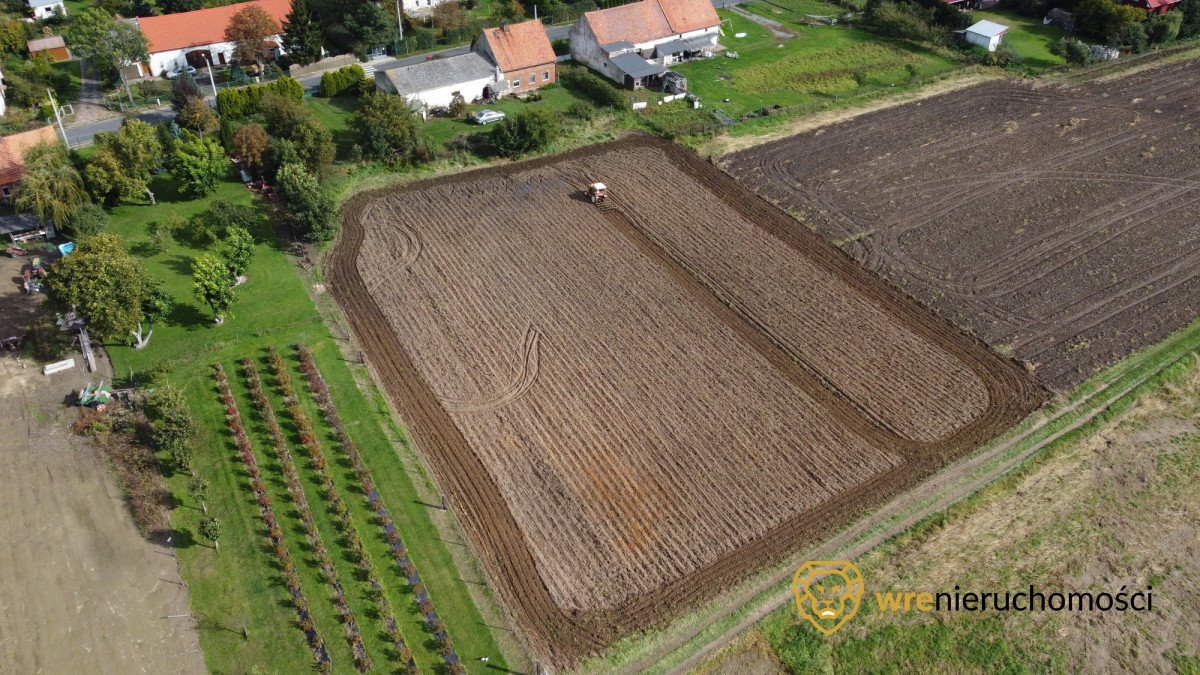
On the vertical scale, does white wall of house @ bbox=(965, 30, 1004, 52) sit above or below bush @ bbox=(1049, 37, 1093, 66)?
above

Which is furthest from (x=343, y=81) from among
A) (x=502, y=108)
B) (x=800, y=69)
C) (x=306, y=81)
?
(x=800, y=69)

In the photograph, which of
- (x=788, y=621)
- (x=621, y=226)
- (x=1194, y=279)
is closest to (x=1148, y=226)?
(x=1194, y=279)

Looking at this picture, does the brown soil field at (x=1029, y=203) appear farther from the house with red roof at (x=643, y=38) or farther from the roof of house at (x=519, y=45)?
the roof of house at (x=519, y=45)

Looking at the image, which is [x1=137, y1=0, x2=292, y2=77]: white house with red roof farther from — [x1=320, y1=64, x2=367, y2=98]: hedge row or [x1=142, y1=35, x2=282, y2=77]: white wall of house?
[x1=320, y1=64, x2=367, y2=98]: hedge row

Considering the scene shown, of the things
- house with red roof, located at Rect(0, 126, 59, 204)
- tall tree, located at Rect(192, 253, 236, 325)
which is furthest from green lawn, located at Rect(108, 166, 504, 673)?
house with red roof, located at Rect(0, 126, 59, 204)

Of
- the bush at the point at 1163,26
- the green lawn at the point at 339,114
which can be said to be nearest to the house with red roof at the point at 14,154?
the green lawn at the point at 339,114

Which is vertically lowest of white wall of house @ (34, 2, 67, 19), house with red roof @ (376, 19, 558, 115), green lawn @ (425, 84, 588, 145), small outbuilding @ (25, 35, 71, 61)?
green lawn @ (425, 84, 588, 145)

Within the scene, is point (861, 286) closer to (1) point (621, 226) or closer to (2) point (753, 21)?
(1) point (621, 226)
